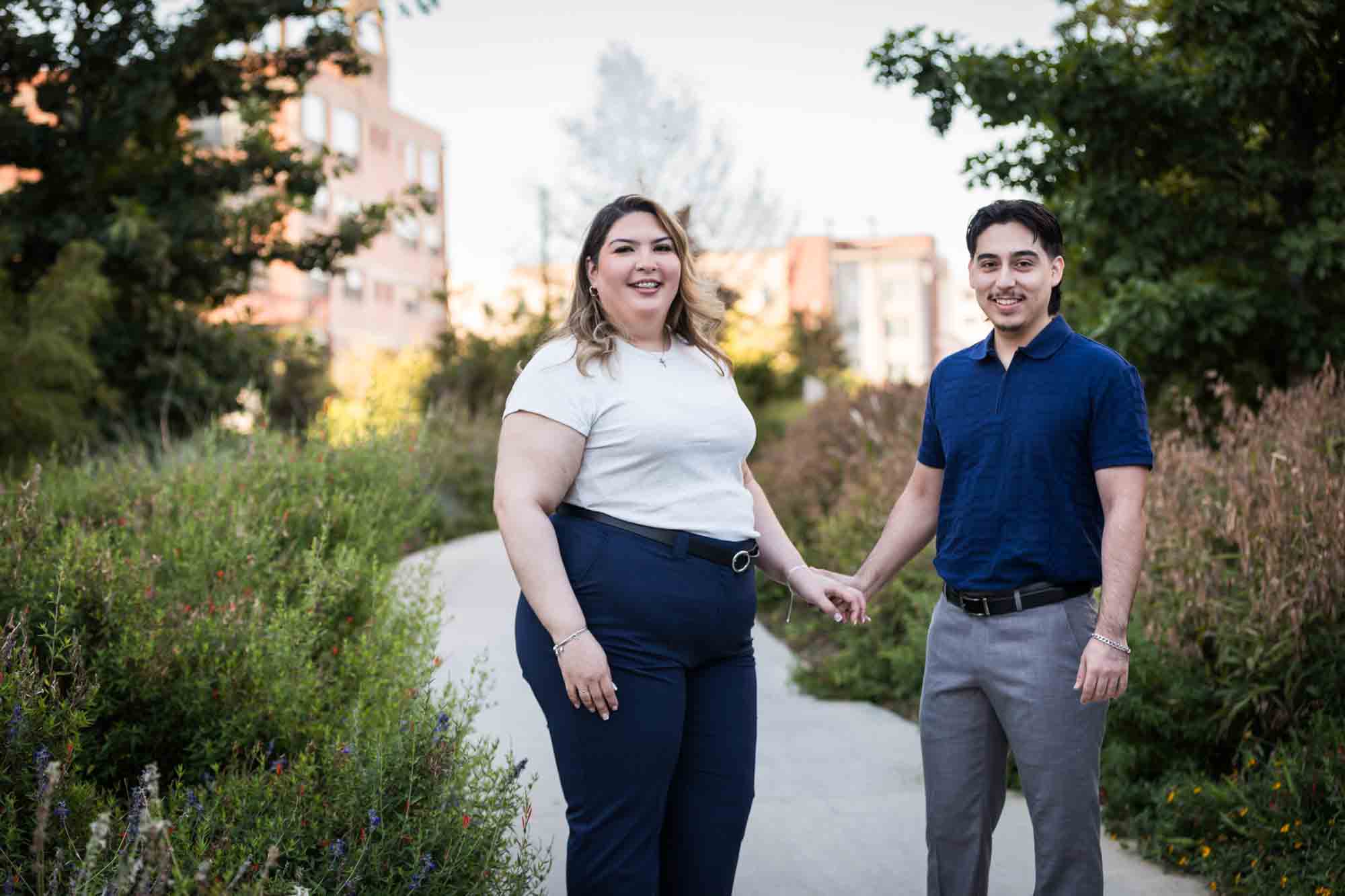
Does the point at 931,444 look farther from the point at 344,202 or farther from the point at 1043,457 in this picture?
the point at 344,202

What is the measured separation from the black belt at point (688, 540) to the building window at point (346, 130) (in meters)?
40.4

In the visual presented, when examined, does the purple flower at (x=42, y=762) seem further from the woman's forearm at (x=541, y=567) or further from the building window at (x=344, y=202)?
the building window at (x=344, y=202)

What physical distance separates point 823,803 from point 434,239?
46.7m

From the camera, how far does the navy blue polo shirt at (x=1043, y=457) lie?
115 inches

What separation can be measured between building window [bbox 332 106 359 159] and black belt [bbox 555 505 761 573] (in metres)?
40.4

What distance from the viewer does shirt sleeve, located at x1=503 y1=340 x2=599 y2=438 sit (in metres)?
2.78

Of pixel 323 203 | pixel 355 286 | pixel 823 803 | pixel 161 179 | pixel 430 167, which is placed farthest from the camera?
pixel 430 167

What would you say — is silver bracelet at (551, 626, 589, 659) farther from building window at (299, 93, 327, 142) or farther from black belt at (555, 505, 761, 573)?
building window at (299, 93, 327, 142)

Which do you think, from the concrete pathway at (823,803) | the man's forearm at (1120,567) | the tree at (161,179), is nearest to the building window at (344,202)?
the tree at (161,179)

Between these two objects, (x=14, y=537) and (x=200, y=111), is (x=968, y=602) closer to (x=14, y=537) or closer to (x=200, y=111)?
(x=14, y=537)

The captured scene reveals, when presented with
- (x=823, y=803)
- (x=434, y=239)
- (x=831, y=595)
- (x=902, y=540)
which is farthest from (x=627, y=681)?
(x=434, y=239)

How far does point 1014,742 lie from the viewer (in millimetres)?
2980

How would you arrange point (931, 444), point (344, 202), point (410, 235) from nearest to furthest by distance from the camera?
point (931, 444), point (344, 202), point (410, 235)

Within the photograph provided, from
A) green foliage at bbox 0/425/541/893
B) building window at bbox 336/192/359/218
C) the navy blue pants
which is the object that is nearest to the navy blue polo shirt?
the navy blue pants
